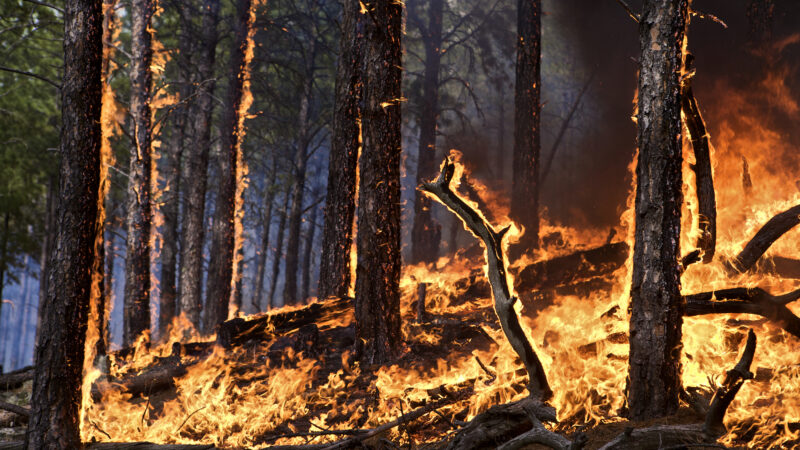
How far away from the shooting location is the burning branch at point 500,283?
5848mm

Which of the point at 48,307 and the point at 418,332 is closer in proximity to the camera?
the point at 48,307

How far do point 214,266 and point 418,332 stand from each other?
743 cm

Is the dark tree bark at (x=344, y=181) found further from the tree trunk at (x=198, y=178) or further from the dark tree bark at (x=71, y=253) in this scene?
the dark tree bark at (x=71, y=253)

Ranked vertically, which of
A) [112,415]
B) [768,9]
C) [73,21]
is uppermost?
[768,9]

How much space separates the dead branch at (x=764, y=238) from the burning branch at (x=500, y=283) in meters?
3.90

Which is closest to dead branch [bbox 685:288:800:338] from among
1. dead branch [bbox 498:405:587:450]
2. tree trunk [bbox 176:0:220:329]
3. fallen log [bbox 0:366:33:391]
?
dead branch [bbox 498:405:587:450]

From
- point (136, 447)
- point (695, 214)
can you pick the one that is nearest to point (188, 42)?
point (136, 447)

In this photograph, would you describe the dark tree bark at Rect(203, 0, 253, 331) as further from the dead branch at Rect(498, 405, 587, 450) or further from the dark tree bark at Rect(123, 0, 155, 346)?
the dead branch at Rect(498, 405, 587, 450)

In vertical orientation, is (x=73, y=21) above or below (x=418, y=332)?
above

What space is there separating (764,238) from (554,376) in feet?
12.6

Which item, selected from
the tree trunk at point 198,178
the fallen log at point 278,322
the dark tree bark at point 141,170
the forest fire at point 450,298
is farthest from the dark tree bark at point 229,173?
the fallen log at point 278,322

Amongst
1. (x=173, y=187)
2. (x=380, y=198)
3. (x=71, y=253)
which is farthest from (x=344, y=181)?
(x=173, y=187)

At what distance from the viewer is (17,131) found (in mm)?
17453

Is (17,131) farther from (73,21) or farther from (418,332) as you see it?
(418,332)
